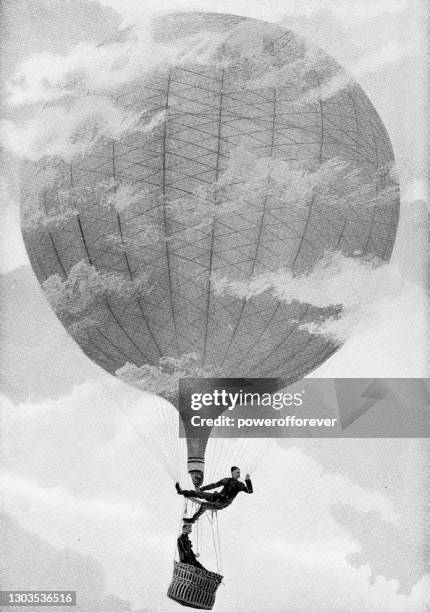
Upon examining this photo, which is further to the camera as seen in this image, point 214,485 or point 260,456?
point 260,456

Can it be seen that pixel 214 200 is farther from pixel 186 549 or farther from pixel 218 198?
pixel 186 549

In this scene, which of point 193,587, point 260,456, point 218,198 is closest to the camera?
point 218,198

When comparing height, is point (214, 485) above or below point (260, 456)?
below

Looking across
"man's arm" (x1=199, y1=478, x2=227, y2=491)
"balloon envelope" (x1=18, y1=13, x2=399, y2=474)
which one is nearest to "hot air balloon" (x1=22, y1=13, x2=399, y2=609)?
"balloon envelope" (x1=18, y1=13, x2=399, y2=474)

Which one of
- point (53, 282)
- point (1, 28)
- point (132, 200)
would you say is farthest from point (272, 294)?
point (1, 28)

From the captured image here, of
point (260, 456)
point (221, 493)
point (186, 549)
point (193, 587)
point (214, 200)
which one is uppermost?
point (214, 200)

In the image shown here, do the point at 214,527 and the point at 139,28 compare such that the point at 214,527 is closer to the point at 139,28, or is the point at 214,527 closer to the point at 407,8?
the point at 139,28

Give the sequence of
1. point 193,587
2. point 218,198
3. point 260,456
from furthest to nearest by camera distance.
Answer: point 260,456
point 193,587
point 218,198

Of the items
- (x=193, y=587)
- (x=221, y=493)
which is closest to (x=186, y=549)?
(x=193, y=587)
